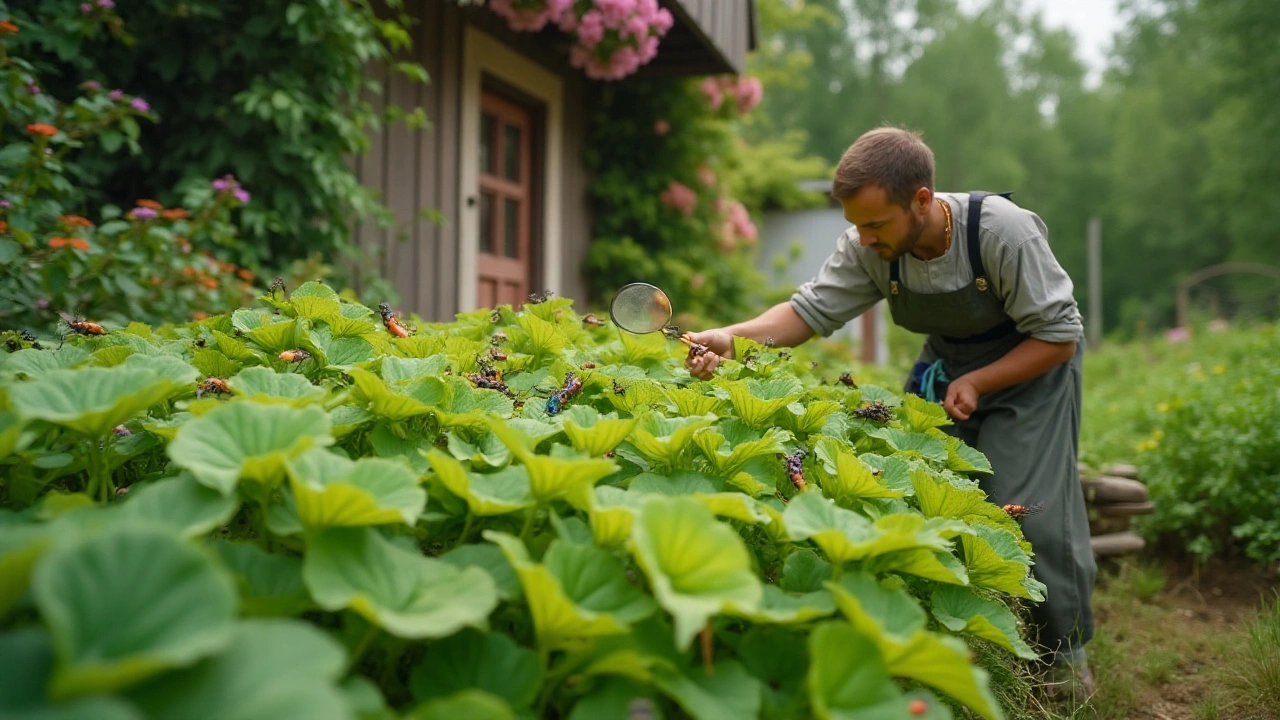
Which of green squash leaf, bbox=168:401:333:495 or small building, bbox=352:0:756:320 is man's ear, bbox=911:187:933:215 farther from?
small building, bbox=352:0:756:320

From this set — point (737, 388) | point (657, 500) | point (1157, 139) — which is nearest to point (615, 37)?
point (737, 388)

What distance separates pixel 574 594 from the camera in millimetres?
1048

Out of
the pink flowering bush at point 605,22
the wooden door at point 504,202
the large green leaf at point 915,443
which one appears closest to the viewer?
the large green leaf at point 915,443

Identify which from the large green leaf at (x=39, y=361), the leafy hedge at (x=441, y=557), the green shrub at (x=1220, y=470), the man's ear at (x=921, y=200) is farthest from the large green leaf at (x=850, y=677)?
the green shrub at (x=1220, y=470)

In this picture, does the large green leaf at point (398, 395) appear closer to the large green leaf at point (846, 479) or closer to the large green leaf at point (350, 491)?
the large green leaf at point (350, 491)

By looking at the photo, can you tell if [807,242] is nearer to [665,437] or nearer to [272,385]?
[665,437]

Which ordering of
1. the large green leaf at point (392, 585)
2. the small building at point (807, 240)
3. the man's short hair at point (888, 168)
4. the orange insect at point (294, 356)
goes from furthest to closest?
the small building at point (807, 240) → the man's short hair at point (888, 168) → the orange insect at point (294, 356) → the large green leaf at point (392, 585)

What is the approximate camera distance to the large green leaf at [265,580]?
3.22ft

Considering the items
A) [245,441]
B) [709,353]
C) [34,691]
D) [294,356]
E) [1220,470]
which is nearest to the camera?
[34,691]

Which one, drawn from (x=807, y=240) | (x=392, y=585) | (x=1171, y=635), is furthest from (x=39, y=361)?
(x=807, y=240)

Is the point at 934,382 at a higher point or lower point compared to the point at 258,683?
higher

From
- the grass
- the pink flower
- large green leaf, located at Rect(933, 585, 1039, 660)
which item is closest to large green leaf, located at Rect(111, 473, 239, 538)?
large green leaf, located at Rect(933, 585, 1039, 660)

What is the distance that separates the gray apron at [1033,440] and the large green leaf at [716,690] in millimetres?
1677

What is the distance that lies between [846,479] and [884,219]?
115 centimetres
